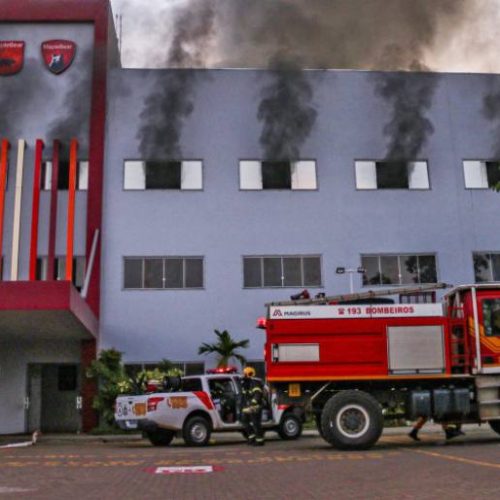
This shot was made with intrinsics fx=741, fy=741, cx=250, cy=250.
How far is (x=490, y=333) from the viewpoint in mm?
14727

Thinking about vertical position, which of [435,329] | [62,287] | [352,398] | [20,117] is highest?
[20,117]

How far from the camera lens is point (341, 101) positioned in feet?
93.0

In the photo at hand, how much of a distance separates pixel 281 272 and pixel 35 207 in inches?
354

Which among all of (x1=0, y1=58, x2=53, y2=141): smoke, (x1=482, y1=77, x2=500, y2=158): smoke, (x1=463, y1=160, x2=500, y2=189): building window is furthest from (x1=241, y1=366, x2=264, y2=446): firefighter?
(x1=482, y1=77, x2=500, y2=158): smoke

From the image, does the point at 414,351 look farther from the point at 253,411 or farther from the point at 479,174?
the point at 479,174

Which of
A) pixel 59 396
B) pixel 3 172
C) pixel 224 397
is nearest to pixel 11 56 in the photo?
pixel 3 172

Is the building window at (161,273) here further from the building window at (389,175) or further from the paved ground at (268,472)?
the paved ground at (268,472)

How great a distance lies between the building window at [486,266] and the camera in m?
27.8

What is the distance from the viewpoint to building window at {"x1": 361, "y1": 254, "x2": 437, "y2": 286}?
89.4 ft

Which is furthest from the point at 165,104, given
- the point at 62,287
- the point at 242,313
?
the point at 62,287

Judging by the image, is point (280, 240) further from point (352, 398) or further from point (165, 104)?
point (352, 398)

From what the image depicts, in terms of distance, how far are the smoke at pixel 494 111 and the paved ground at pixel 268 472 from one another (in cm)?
1535

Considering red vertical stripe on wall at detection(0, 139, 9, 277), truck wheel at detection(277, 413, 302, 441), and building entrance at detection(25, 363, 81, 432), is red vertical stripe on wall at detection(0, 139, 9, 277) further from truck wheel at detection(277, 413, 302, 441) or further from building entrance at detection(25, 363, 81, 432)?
truck wheel at detection(277, 413, 302, 441)

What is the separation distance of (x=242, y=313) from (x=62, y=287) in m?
8.55
